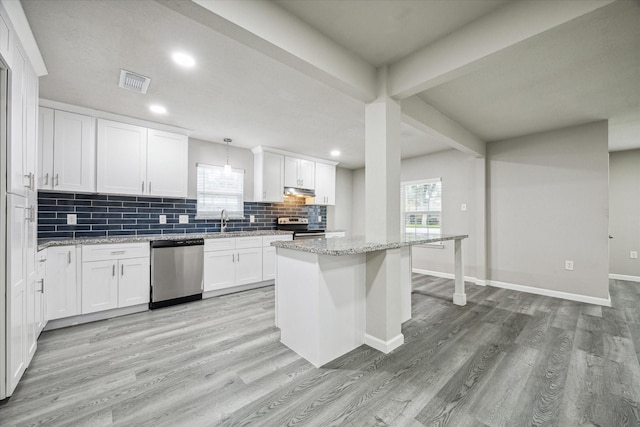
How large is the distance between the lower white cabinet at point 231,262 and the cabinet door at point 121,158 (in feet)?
3.98

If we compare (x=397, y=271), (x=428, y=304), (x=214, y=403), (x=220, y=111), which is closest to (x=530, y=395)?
(x=397, y=271)

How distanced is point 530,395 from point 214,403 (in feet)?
6.62

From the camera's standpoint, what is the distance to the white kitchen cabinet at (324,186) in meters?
5.59

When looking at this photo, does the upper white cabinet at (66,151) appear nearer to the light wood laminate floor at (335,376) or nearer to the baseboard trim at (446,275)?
the light wood laminate floor at (335,376)

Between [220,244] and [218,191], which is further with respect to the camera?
[218,191]

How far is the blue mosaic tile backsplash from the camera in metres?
3.08

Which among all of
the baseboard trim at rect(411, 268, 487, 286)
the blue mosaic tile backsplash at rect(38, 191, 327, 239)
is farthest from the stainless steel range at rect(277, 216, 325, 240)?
the baseboard trim at rect(411, 268, 487, 286)

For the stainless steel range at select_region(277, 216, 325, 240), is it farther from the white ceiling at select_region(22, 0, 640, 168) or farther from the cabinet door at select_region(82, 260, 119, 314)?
the cabinet door at select_region(82, 260, 119, 314)

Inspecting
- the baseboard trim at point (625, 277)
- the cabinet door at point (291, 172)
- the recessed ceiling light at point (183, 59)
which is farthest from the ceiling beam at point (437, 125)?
the baseboard trim at point (625, 277)

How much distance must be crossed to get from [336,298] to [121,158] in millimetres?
3200

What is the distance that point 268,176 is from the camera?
15.5 feet

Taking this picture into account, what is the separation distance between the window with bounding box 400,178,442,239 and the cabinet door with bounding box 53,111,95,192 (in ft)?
16.6

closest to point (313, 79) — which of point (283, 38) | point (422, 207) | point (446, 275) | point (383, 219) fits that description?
point (283, 38)

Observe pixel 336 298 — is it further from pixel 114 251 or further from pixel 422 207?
pixel 422 207
